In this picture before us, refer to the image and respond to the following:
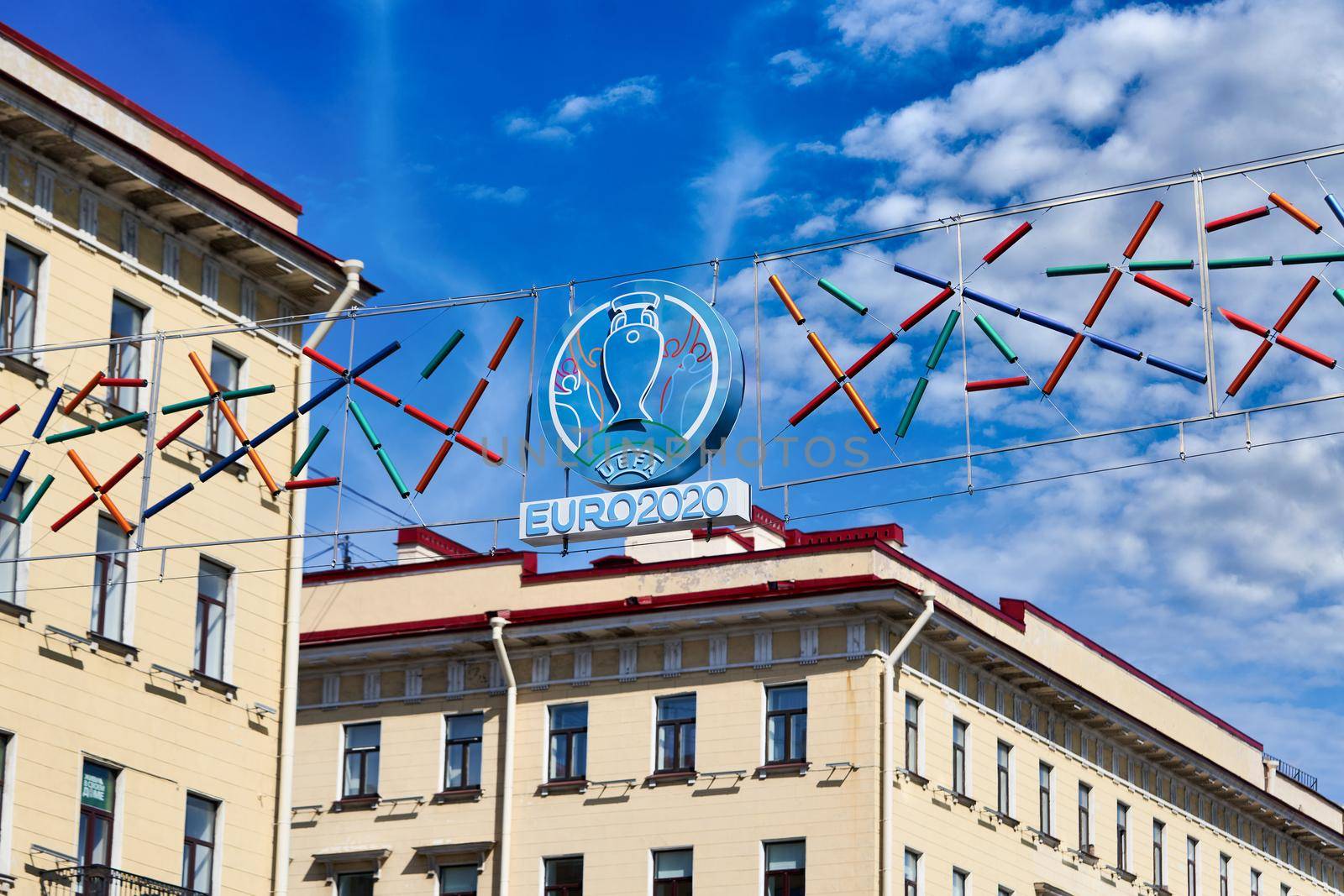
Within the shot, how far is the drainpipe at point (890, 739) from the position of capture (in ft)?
157

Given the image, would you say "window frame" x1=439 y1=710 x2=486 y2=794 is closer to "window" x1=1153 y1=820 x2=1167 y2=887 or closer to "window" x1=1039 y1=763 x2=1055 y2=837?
"window" x1=1039 y1=763 x2=1055 y2=837

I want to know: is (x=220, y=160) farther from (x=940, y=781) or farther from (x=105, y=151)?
(x=940, y=781)

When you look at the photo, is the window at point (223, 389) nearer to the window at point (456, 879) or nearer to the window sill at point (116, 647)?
the window sill at point (116, 647)

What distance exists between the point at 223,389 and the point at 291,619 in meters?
3.66

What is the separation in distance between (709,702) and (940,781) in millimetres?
4738

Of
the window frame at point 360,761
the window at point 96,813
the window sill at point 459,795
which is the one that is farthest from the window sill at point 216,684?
the window frame at point 360,761

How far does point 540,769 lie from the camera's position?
169 ft

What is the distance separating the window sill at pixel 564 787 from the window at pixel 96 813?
16361 millimetres

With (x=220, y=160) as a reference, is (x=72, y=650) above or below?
below

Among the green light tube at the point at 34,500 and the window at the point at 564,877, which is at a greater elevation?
the green light tube at the point at 34,500

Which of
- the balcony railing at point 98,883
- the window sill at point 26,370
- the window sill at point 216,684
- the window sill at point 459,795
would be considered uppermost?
the window sill at point 26,370

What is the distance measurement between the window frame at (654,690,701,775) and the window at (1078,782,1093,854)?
1021 cm

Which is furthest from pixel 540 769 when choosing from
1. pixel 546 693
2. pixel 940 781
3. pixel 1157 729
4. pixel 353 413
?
pixel 353 413

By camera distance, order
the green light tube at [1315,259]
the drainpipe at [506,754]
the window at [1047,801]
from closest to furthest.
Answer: the green light tube at [1315,259]
the drainpipe at [506,754]
the window at [1047,801]
